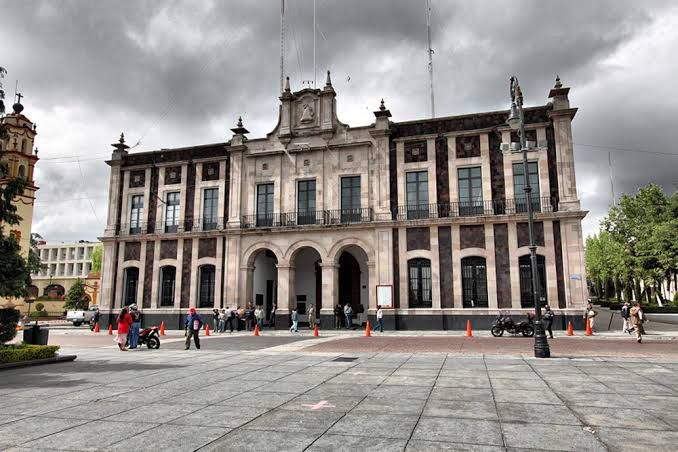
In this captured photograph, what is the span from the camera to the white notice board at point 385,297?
2800 centimetres

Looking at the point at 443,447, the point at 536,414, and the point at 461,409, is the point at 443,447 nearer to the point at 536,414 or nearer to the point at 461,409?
the point at 461,409

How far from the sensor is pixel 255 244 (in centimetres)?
3170

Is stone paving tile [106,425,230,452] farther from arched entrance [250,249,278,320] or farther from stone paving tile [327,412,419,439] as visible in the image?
arched entrance [250,249,278,320]

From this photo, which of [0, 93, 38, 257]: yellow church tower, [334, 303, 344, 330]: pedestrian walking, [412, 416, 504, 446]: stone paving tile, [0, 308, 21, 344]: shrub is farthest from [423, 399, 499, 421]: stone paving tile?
[0, 93, 38, 257]: yellow church tower

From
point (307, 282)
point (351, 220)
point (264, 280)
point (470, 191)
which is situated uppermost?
point (470, 191)

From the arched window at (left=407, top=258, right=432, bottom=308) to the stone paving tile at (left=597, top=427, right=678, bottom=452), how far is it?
21.9 m

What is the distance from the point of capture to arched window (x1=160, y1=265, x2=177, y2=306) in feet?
109

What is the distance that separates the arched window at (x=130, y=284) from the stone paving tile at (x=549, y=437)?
107 feet

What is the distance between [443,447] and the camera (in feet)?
18.5

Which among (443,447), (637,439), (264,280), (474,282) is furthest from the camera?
(264,280)

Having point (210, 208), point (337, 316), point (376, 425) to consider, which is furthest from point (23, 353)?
point (210, 208)

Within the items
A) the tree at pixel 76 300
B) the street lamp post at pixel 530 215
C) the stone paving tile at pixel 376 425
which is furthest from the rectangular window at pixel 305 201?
the tree at pixel 76 300

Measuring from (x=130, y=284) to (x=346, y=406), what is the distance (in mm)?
30747

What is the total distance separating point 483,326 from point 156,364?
1890cm
